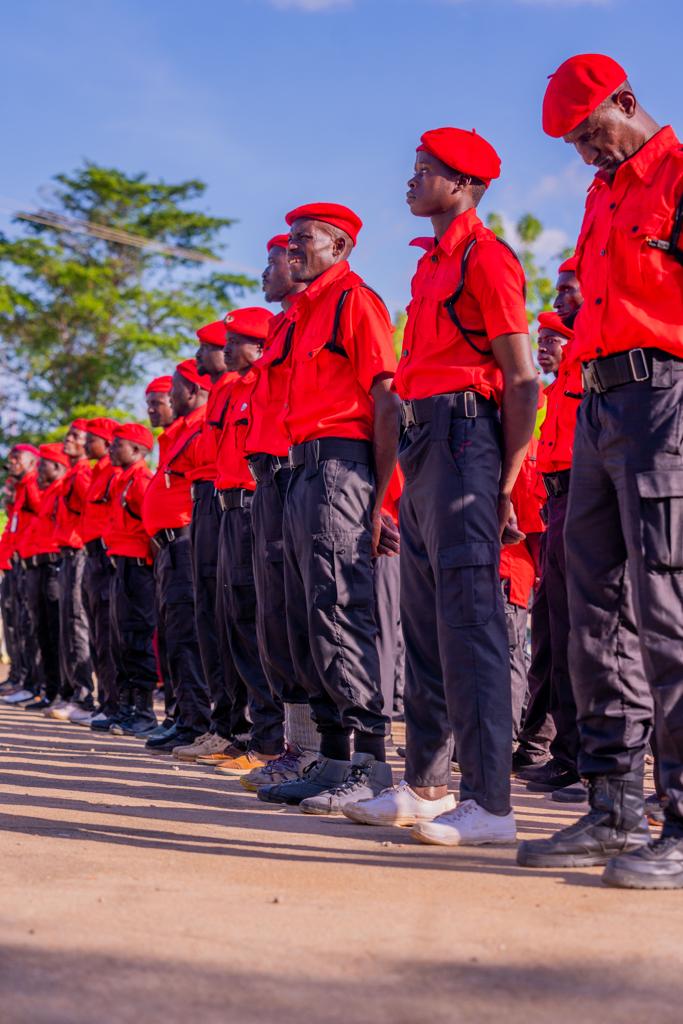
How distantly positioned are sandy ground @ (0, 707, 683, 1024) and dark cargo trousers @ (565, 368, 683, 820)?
446mm

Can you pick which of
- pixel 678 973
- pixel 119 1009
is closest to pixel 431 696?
pixel 678 973

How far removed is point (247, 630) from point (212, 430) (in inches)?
51.8

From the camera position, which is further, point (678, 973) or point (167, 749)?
point (167, 749)

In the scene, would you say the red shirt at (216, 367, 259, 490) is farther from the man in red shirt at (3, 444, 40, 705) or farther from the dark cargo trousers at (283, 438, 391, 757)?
the man in red shirt at (3, 444, 40, 705)

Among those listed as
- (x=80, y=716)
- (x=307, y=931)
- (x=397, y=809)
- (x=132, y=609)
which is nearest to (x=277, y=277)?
(x=397, y=809)

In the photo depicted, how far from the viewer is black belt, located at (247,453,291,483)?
6445 millimetres

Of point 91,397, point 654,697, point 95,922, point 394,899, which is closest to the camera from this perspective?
point 95,922

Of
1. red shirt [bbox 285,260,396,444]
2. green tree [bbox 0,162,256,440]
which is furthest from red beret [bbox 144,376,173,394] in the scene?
green tree [bbox 0,162,256,440]

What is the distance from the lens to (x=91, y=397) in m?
44.4

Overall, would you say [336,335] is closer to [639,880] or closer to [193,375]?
[639,880]

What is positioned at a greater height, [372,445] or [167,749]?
[372,445]

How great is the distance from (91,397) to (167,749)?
3670 cm

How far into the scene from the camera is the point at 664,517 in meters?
3.94

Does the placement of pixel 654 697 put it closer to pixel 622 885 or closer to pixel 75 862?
pixel 622 885
